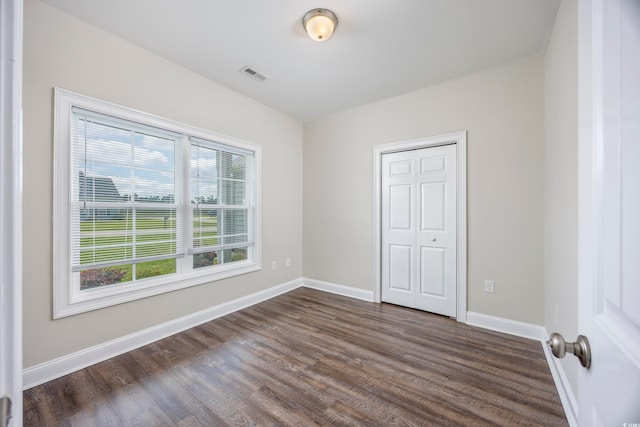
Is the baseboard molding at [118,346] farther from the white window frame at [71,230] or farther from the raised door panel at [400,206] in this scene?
the raised door panel at [400,206]

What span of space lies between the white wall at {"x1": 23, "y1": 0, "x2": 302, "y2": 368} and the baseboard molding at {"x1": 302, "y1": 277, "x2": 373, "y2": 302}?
1.10m

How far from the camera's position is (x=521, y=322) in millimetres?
2520

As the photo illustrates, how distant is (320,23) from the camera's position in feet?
6.50

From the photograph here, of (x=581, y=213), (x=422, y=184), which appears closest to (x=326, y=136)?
(x=422, y=184)

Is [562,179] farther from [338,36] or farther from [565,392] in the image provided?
[338,36]

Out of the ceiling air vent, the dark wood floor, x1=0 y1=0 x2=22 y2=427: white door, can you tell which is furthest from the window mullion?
x1=0 y1=0 x2=22 y2=427: white door

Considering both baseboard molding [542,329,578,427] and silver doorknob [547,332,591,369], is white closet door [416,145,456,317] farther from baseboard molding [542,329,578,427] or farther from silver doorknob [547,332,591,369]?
silver doorknob [547,332,591,369]

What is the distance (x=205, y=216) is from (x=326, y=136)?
2.14 meters

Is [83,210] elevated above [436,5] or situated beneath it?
situated beneath

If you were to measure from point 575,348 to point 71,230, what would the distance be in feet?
9.53

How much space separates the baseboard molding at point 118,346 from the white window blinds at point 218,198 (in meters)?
0.71

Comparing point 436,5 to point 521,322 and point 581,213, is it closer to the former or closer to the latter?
point 581,213

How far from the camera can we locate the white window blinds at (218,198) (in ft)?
9.50

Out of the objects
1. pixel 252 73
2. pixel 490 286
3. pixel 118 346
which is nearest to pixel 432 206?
pixel 490 286
